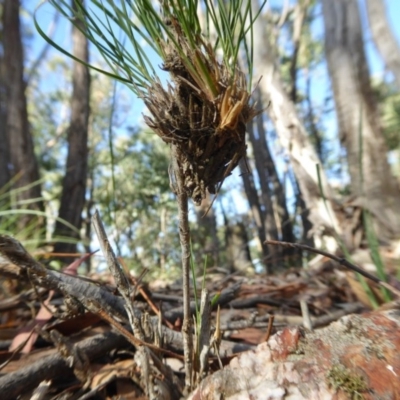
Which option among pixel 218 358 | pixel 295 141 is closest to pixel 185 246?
pixel 218 358

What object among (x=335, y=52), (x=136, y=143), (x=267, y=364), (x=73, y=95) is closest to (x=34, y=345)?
(x=267, y=364)

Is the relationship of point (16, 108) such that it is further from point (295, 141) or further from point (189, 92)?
point (189, 92)

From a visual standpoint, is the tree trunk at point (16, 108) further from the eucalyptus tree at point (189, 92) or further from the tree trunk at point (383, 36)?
the tree trunk at point (383, 36)

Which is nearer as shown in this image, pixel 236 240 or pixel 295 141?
pixel 295 141

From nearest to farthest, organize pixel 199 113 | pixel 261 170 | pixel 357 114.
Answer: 1. pixel 199 113
2. pixel 357 114
3. pixel 261 170

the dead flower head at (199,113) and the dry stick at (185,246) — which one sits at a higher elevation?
the dead flower head at (199,113)

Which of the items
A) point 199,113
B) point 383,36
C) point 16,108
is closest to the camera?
point 199,113

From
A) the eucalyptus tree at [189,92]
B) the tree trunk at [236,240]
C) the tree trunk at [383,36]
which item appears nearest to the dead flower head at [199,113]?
the eucalyptus tree at [189,92]
